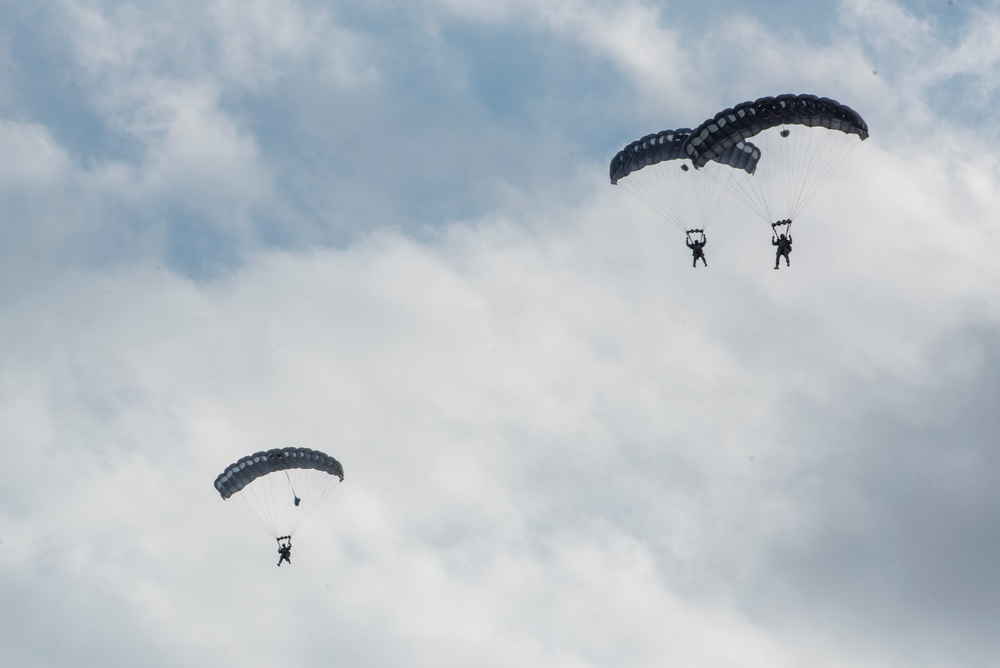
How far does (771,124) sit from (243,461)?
101 feet

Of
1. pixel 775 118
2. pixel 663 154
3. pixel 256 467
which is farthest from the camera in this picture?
pixel 256 467

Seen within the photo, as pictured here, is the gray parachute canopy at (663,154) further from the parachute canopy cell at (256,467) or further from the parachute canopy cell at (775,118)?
the parachute canopy cell at (256,467)

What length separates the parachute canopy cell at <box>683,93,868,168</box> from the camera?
6178 centimetres

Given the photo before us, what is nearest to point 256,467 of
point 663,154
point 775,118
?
point 663,154

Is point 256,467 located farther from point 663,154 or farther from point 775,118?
point 775,118

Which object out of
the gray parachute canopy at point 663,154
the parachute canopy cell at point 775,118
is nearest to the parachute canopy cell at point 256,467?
the gray parachute canopy at point 663,154

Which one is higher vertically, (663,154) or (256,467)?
(663,154)

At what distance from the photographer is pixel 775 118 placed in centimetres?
6175

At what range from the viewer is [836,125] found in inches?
2459

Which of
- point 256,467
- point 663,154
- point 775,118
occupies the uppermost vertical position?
point 663,154

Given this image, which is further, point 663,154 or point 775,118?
point 663,154

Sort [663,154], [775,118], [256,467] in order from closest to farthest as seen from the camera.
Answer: [775,118] → [663,154] → [256,467]

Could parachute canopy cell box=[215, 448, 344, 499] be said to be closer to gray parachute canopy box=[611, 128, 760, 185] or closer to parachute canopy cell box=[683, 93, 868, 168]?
gray parachute canopy box=[611, 128, 760, 185]

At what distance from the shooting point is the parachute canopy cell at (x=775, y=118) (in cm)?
6178
